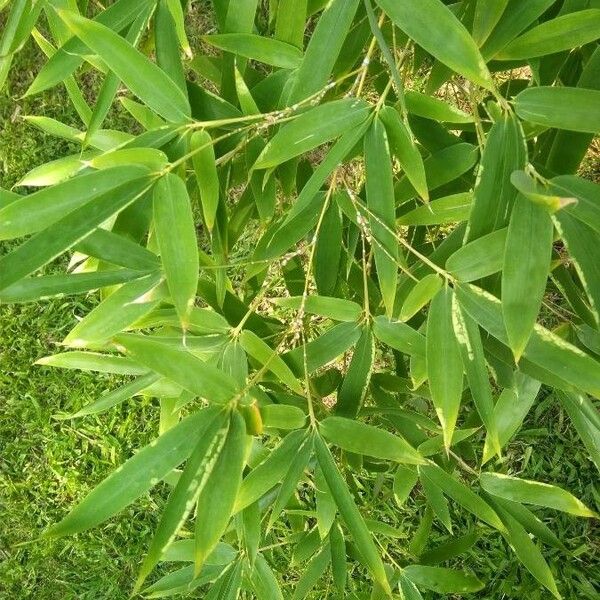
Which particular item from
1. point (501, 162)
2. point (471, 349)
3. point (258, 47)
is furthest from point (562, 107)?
point (258, 47)

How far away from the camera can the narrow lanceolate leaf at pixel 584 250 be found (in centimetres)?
72

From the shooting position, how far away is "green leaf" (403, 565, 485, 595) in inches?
47.0

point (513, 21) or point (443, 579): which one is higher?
point (513, 21)

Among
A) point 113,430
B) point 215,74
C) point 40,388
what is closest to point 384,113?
point 215,74

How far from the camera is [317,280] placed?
3.58ft

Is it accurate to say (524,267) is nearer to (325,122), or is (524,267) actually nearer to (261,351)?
(325,122)

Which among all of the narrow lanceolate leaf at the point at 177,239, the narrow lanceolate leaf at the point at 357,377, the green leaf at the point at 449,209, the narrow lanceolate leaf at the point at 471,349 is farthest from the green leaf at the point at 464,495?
the narrow lanceolate leaf at the point at 177,239

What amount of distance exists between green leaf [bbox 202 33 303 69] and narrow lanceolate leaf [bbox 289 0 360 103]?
98 millimetres

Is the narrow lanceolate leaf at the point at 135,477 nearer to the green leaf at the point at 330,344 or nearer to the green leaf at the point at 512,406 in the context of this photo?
the green leaf at the point at 330,344

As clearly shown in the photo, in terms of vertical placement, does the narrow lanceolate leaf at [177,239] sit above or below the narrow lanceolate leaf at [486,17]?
below

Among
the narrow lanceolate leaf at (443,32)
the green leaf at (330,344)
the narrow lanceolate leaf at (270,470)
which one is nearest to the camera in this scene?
the narrow lanceolate leaf at (443,32)

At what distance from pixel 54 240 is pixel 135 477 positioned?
0.25 m

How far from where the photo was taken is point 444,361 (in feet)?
2.73

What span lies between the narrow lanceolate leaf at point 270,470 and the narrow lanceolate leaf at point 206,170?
298 mm
